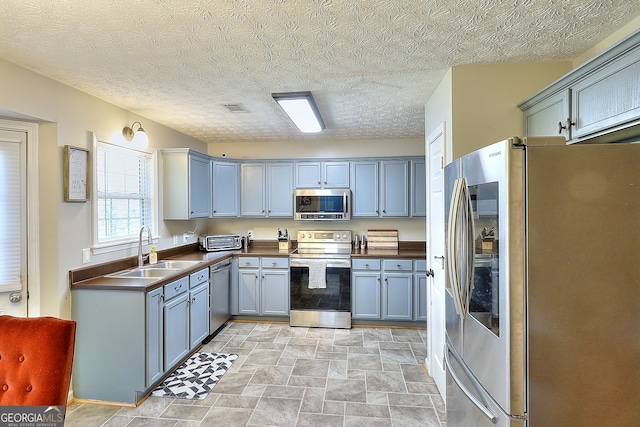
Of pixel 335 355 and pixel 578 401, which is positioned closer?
pixel 578 401

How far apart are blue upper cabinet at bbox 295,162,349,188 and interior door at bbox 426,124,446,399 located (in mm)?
1590

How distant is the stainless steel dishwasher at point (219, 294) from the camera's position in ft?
11.7

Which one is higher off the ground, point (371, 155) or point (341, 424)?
point (371, 155)

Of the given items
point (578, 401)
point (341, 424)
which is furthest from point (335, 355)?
point (578, 401)

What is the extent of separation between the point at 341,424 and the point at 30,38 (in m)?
3.06

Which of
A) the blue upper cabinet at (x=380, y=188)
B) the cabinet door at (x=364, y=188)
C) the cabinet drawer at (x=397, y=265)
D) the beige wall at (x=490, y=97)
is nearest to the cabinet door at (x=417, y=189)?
the blue upper cabinet at (x=380, y=188)

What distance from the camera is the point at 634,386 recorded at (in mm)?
1147

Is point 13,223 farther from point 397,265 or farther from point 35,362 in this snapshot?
point 397,265

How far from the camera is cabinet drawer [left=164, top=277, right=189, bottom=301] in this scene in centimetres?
269

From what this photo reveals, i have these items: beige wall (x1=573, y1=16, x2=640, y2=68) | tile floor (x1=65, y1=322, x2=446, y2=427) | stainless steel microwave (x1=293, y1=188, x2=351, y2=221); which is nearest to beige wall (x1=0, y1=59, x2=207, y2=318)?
tile floor (x1=65, y1=322, x2=446, y2=427)

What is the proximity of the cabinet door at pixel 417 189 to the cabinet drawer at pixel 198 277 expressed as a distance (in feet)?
8.86

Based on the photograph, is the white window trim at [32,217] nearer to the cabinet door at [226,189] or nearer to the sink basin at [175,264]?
the sink basin at [175,264]

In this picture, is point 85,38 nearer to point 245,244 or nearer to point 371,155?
point 245,244

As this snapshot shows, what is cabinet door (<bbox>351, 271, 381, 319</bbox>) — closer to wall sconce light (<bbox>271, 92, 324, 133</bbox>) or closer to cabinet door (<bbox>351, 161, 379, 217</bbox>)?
cabinet door (<bbox>351, 161, 379, 217</bbox>)
